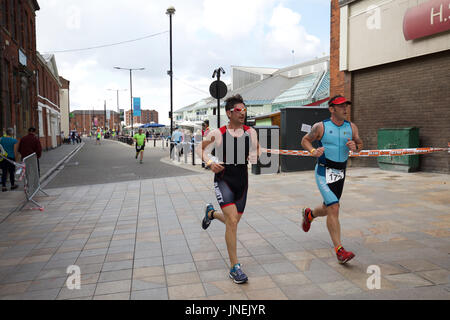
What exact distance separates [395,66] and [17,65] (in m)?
18.0

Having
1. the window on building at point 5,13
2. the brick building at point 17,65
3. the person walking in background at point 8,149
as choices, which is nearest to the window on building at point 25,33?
the brick building at point 17,65

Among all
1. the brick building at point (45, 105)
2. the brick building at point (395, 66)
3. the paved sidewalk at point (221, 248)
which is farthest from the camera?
the brick building at point (45, 105)

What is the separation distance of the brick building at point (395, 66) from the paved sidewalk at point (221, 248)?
3.53 m

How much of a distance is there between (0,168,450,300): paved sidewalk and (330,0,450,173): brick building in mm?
3529

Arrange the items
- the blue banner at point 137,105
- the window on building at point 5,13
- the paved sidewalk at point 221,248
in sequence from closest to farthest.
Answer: the paved sidewalk at point 221,248
the window on building at point 5,13
the blue banner at point 137,105

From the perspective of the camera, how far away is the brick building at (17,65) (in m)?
16.5

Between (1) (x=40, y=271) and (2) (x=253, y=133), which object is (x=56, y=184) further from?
(2) (x=253, y=133)

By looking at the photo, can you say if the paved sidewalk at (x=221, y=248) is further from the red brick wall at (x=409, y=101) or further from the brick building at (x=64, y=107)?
the brick building at (x=64, y=107)

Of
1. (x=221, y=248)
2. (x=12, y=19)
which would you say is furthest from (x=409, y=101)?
(x=12, y=19)

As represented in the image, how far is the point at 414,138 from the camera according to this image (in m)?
11.0

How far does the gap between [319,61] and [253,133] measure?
161ft

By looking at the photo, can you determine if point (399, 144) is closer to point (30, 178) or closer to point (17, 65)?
point (30, 178)

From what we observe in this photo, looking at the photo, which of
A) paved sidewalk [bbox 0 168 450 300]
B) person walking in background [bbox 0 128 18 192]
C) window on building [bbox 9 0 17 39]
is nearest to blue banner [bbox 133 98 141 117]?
window on building [bbox 9 0 17 39]
